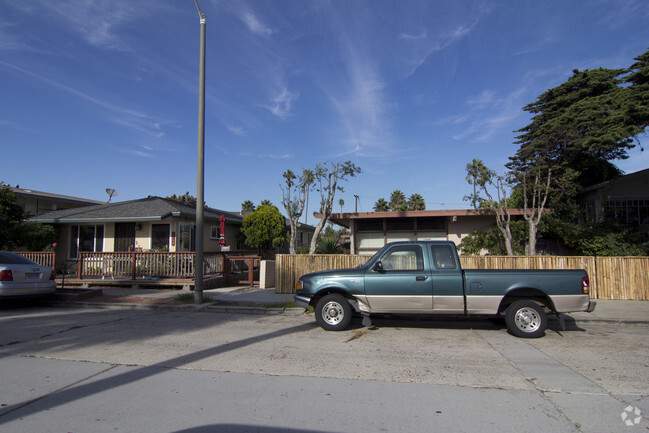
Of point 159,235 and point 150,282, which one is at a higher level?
point 159,235

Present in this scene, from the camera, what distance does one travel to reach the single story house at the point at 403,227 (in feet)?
53.3

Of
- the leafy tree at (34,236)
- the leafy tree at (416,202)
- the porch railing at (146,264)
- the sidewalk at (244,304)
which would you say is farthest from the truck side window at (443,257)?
the leafy tree at (416,202)

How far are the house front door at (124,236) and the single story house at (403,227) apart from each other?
939cm

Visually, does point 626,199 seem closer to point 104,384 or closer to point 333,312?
point 333,312

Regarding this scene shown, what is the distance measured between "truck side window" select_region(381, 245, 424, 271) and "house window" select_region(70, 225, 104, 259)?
52.8ft

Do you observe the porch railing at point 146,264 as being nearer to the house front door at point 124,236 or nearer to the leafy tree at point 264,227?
the house front door at point 124,236

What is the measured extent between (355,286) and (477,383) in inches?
130

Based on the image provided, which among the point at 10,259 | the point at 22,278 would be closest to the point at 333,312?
the point at 22,278

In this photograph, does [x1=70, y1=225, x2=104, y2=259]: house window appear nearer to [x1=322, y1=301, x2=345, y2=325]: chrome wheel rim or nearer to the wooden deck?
the wooden deck

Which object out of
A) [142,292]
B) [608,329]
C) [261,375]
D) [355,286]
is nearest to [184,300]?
[142,292]

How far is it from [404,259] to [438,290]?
885 mm

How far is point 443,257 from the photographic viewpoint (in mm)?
7750

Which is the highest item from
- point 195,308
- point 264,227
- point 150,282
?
point 264,227

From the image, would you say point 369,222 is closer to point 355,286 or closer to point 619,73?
point 355,286
